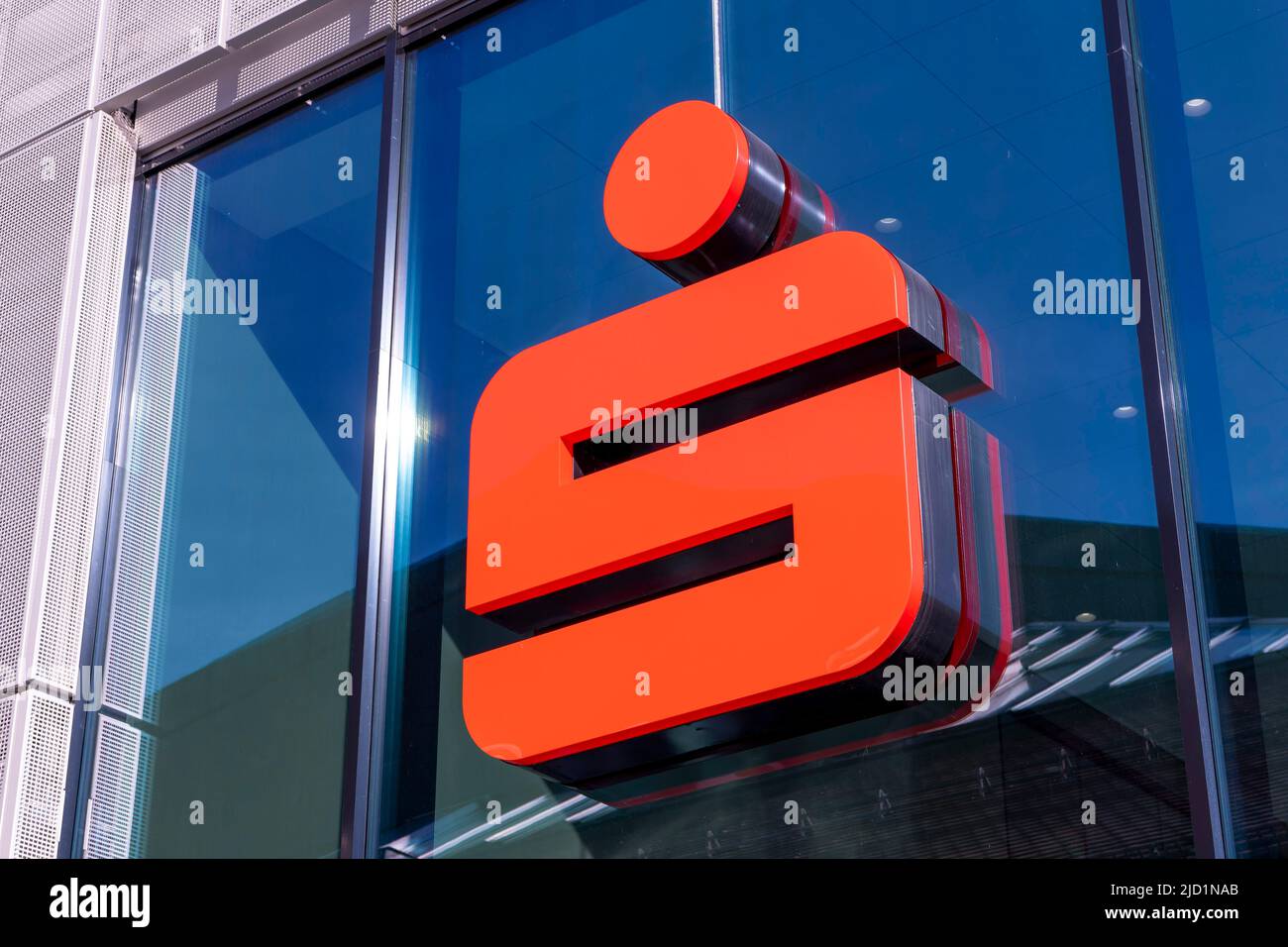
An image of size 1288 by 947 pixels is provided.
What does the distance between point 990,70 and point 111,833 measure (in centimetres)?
416

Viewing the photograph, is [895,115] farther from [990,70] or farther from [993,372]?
[993,372]

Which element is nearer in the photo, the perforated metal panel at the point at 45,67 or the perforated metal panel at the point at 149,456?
the perforated metal panel at the point at 149,456

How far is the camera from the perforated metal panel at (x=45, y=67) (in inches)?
314

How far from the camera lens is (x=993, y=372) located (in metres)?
5.23

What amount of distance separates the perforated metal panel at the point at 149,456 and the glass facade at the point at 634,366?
2 centimetres

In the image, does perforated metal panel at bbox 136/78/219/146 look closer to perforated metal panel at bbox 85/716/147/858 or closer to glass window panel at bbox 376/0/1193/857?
glass window panel at bbox 376/0/1193/857

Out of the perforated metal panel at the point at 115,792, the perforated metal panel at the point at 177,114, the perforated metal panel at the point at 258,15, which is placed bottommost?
the perforated metal panel at the point at 115,792

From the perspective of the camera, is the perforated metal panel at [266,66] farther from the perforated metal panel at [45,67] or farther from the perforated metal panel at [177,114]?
the perforated metal panel at [45,67]

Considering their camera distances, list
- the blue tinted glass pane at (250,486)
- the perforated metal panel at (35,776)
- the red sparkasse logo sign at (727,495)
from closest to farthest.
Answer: the red sparkasse logo sign at (727,495) → the blue tinted glass pane at (250,486) → the perforated metal panel at (35,776)

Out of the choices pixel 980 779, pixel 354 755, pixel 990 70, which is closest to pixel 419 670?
pixel 354 755

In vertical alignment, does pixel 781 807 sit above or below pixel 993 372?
below

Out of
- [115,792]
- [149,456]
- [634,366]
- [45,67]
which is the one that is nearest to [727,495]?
[634,366]

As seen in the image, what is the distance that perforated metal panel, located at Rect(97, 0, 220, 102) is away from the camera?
7625 mm

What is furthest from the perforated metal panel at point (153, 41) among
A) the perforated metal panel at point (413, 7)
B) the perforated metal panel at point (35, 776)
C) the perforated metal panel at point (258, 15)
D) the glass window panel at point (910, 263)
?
the perforated metal panel at point (35, 776)
